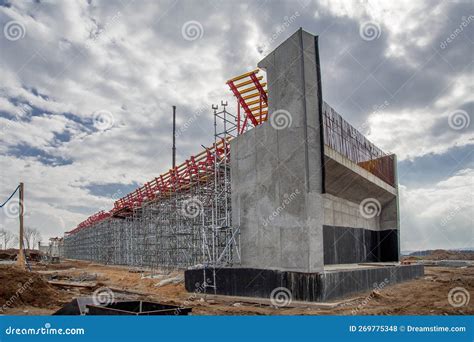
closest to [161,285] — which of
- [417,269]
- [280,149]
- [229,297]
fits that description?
[229,297]

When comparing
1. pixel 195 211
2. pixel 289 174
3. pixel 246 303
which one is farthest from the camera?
pixel 195 211

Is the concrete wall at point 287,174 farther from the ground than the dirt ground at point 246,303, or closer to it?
farther from the ground

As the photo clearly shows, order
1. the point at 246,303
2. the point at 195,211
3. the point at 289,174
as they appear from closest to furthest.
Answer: the point at 246,303, the point at 289,174, the point at 195,211

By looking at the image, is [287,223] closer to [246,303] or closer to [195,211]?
[246,303]

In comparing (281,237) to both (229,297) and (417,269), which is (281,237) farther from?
(417,269)

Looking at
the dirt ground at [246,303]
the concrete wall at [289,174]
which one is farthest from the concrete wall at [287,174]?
the dirt ground at [246,303]

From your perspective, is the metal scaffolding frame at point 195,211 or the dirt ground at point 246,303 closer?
the dirt ground at point 246,303

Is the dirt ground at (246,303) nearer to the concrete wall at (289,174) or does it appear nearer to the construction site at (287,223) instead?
the construction site at (287,223)

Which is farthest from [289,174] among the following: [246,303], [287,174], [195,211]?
[195,211]

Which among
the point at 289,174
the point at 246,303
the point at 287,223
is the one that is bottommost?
the point at 246,303

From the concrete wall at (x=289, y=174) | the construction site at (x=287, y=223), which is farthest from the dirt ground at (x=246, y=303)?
the concrete wall at (x=289, y=174)

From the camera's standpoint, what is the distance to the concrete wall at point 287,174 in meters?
15.1

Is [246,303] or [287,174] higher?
[287,174]

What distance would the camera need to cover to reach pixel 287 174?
15852mm
